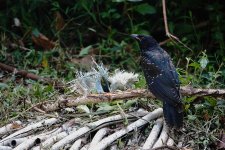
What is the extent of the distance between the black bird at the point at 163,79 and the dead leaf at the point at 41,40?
176cm

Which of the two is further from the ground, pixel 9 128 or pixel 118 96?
pixel 118 96

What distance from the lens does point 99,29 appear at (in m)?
7.59

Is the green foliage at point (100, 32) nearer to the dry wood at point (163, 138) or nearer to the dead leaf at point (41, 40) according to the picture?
the dead leaf at point (41, 40)

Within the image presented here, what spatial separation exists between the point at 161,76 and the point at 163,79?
0.19ft

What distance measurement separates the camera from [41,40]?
7223mm

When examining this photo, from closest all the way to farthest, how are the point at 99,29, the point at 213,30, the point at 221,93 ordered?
1. the point at 221,93
2. the point at 213,30
3. the point at 99,29

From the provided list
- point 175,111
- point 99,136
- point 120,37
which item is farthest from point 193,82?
point 120,37

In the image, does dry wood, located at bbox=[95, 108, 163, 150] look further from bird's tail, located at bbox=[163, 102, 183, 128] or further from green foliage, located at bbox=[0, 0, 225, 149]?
green foliage, located at bbox=[0, 0, 225, 149]

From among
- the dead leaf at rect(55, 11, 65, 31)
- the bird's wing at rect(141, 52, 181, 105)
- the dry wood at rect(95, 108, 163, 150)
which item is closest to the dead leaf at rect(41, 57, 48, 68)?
the dead leaf at rect(55, 11, 65, 31)

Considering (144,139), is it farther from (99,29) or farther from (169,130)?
(99,29)

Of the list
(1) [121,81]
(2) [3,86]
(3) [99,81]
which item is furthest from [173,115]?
(2) [3,86]

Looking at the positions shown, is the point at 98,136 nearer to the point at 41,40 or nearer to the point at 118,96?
the point at 118,96

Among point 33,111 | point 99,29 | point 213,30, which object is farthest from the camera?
point 99,29

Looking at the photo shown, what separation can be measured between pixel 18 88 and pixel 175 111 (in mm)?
1841
